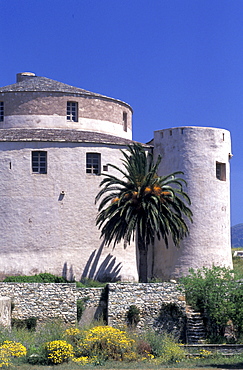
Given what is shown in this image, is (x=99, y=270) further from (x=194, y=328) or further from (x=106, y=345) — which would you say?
(x=106, y=345)

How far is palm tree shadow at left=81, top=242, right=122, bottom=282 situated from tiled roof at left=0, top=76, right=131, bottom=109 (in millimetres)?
9202

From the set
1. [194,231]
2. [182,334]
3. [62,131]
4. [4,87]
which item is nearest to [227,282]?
[182,334]

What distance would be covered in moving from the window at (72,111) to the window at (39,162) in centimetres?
391

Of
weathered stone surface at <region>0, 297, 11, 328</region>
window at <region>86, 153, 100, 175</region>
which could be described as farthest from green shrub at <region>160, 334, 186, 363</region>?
window at <region>86, 153, 100, 175</region>

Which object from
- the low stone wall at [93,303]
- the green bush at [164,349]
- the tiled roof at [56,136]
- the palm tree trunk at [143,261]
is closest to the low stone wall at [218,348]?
the green bush at [164,349]

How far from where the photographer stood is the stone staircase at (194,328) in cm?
3169

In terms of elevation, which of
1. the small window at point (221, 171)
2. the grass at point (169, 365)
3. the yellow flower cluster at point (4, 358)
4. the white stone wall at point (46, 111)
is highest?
the white stone wall at point (46, 111)

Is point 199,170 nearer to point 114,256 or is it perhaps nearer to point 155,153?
point 155,153

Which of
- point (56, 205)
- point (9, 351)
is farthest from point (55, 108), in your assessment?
point (9, 351)

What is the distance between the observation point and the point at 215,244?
39.3m

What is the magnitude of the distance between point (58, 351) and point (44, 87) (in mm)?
20674

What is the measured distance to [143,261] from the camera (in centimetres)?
3666

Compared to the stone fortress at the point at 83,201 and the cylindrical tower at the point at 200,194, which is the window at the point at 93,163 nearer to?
the stone fortress at the point at 83,201

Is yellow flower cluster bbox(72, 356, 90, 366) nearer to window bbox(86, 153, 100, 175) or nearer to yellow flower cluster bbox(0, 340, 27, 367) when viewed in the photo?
yellow flower cluster bbox(0, 340, 27, 367)
